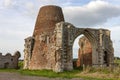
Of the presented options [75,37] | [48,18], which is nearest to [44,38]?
[48,18]

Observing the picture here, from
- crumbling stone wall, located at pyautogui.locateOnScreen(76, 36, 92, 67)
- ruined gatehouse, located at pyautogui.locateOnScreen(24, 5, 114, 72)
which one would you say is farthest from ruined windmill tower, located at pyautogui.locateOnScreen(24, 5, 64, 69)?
crumbling stone wall, located at pyautogui.locateOnScreen(76, 36, 92, 67)

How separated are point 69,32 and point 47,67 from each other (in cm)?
535

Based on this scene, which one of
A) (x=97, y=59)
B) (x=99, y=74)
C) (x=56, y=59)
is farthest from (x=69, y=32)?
(x=99, y=74)

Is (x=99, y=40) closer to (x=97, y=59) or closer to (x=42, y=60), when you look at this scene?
(x=97, y=59)

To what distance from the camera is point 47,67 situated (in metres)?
34.5

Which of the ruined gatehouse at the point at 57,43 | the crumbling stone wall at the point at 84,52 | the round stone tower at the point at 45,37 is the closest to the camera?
the ruined gatehouse at the point at 57,43

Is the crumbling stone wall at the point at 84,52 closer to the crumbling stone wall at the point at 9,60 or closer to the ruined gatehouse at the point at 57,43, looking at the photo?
the ruined gatehouse at the point at 57,43

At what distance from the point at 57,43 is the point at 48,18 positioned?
16.9ft

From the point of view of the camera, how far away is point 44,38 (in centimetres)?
3588

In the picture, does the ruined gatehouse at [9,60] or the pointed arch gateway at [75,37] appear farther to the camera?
the ruined gatehouse at [9,60]

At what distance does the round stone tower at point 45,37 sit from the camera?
34938 millimetres

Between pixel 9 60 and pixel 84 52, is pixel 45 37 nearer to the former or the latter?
pixel 84 52

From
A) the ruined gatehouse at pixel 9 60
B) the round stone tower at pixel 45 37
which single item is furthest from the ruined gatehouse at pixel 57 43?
the ruined gatehouse at pixel 9 60

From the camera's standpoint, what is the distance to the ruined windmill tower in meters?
35.0
